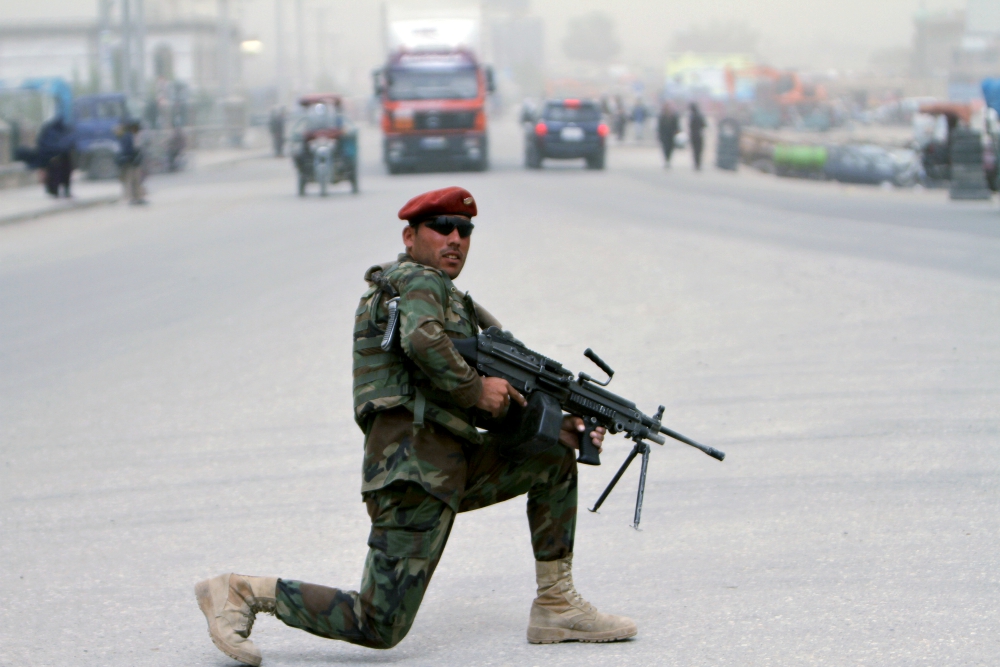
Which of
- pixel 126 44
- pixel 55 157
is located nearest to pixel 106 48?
pixel 126 44

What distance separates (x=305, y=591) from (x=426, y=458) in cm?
56

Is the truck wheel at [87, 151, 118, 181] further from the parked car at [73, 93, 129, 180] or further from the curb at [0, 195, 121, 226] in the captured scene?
the curb at [0, 195, 121, 226]

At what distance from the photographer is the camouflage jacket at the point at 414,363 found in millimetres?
3764

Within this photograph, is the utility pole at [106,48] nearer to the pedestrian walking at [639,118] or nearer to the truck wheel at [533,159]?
the truck wheel at [533,159]

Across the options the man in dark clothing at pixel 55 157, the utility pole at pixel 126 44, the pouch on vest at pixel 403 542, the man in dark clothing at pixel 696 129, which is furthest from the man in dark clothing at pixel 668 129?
the pouch on vest at pixel 403 542

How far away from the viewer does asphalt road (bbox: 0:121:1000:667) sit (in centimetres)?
453

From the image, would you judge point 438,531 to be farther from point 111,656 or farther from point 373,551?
point 111,656

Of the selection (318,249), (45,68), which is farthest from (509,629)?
(45,68)

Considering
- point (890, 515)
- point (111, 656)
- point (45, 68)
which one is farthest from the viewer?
point (45, 68)

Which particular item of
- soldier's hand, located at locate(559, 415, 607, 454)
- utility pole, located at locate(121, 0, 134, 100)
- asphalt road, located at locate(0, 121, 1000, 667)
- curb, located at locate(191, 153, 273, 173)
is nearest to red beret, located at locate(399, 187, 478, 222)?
soldier's hand, located at locate(559, 415, 607, 454)

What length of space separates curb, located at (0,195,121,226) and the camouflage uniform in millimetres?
18761

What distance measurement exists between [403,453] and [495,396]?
31 centimetres

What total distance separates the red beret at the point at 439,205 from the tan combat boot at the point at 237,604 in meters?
1.17

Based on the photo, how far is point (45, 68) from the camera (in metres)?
96.1
